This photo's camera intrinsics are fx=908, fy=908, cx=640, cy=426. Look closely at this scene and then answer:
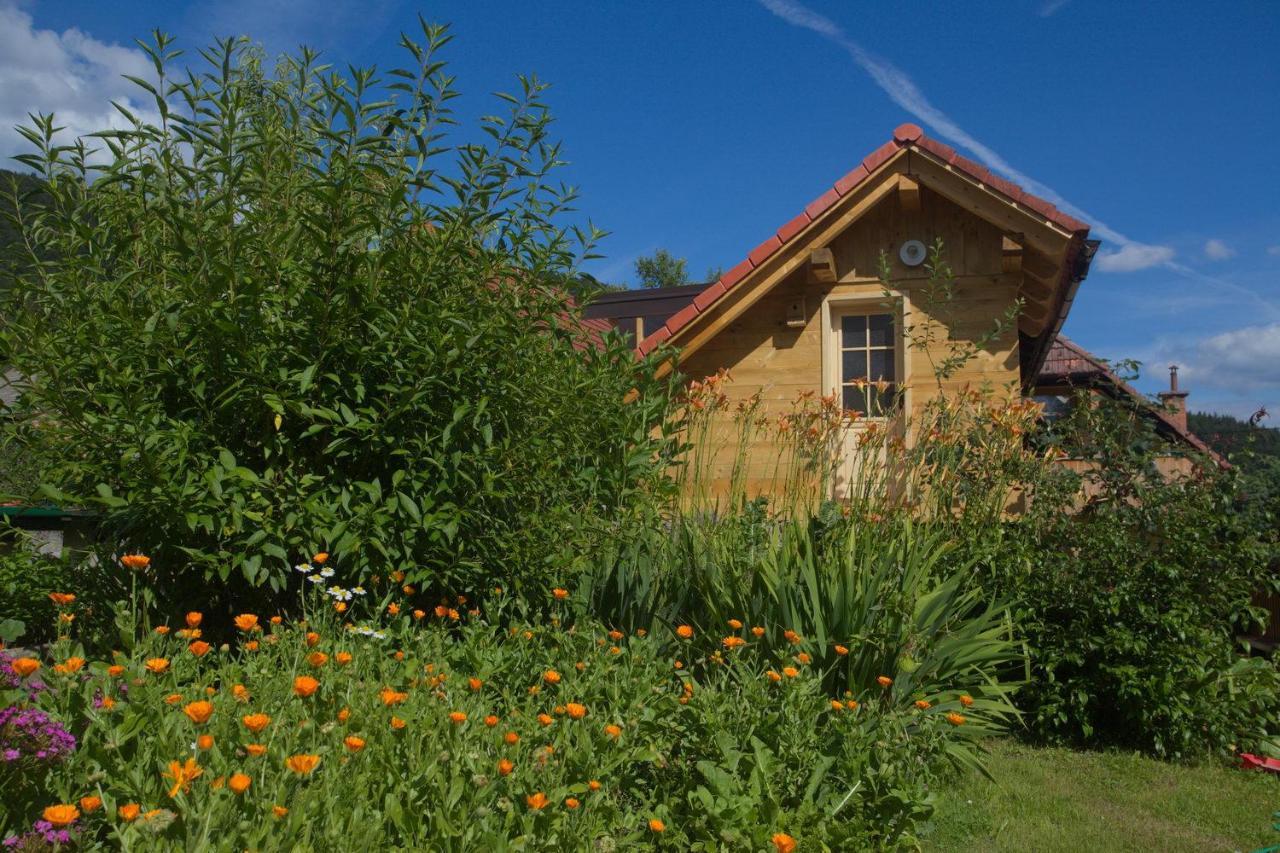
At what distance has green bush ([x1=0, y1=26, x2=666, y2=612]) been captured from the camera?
146 inches

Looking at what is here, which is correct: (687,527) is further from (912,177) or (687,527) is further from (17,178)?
(912,177)

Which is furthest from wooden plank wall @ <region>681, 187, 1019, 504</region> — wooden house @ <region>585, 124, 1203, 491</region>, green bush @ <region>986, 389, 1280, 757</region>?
green bush @ <region>986, 389, 1280, 757</region>

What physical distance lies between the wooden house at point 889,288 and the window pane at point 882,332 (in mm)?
11

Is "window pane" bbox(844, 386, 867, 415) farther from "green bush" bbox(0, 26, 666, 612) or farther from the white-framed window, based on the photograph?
"green bush" bbox(0, 26, 666, 612)

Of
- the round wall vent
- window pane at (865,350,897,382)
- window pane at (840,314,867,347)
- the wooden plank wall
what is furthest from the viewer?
window pane at (840,314,867,347)

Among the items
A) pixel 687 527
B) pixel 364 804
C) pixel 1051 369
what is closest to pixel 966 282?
pixel 687 527

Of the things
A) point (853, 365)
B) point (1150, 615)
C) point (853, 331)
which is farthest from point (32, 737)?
point (853, 331)

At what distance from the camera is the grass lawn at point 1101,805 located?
13.7 ft

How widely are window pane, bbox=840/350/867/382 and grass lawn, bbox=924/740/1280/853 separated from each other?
488 cm

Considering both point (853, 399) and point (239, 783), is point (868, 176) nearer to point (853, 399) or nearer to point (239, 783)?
point (853, 399)

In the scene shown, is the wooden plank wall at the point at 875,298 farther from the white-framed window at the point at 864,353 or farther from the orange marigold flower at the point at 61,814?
the orange marigold flower at the point at 61,814

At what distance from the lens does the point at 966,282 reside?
9281 mm

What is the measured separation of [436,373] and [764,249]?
19.8ft

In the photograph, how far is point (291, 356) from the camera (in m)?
3.96
